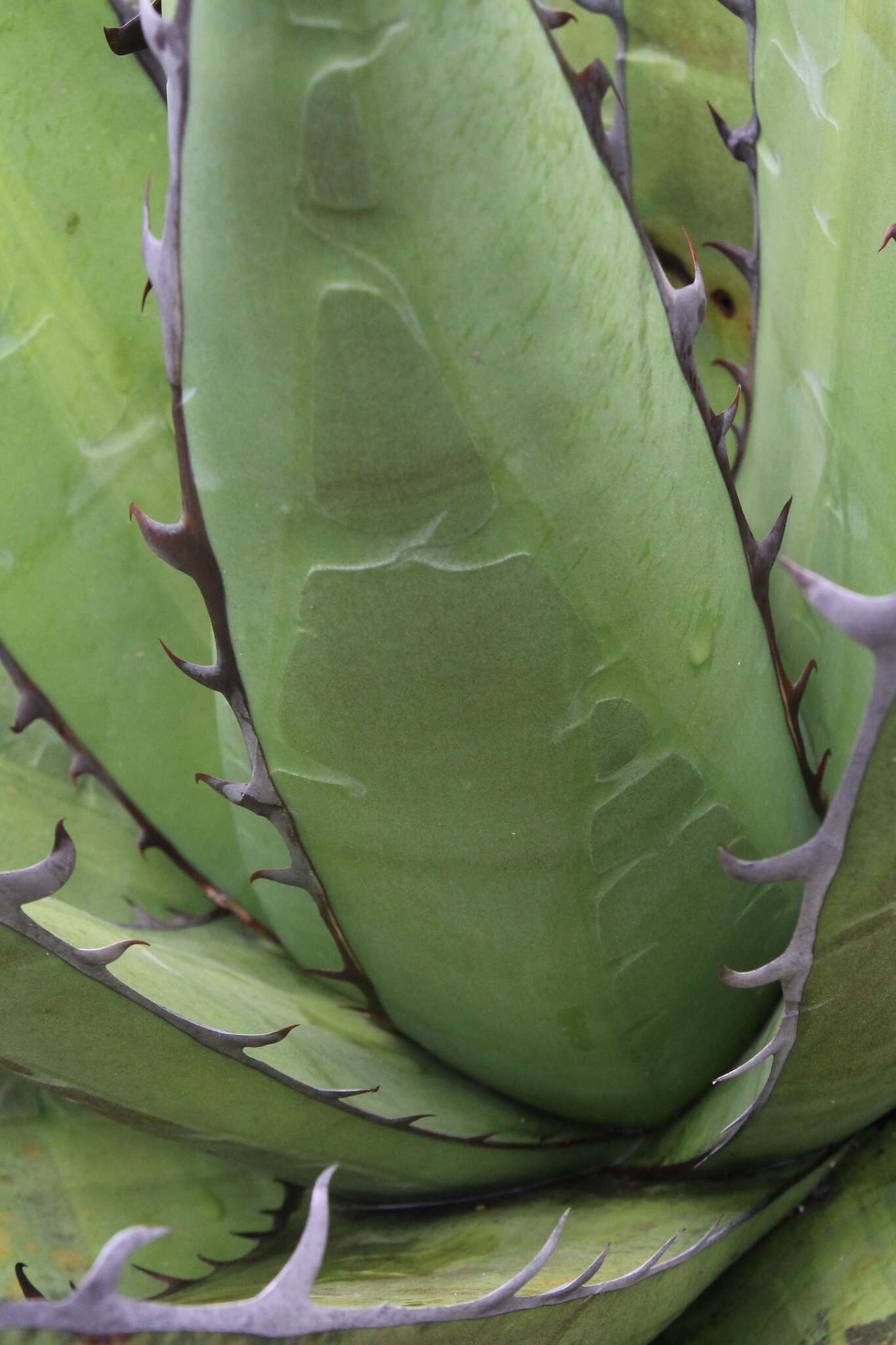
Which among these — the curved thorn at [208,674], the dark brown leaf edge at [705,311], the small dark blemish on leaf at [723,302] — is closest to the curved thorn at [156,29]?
the dark brown leaf edge at [705,311]

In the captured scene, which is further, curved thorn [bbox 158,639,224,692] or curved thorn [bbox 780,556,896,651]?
curved thorn [bbox 158,639,224,692]

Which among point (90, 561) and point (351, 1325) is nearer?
point (351, 1325)

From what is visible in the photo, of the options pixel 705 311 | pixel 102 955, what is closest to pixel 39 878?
pixel 102 955

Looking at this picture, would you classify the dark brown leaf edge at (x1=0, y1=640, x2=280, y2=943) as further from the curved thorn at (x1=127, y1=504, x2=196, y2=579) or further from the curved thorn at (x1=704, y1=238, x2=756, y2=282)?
the curved thorn at (x1=704, y1=238, x2=756, y2=282)

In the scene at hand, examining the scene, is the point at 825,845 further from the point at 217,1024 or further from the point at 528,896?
the point at 217,1024

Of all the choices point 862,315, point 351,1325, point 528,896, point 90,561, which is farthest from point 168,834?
point 862,315

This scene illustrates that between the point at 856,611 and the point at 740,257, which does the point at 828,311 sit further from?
the point at 856,611

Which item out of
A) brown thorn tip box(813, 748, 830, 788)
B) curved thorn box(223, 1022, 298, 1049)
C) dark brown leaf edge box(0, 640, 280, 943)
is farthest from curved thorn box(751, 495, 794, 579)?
dark brown leaf edge box(0, 640, 280, 943)
